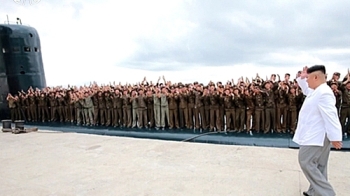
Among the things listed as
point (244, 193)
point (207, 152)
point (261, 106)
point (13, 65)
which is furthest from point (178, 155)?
point (13, 65)

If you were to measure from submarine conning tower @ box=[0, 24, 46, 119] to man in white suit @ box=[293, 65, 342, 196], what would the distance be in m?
14.4

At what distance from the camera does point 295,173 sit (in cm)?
473

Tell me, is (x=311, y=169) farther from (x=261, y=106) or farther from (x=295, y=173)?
(x=261, y=106)

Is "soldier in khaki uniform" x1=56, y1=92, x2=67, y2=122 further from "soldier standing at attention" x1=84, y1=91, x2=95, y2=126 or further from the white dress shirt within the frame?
the white dress shirt

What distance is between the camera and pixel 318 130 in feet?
10.6

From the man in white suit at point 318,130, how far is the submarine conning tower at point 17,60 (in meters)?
14.4

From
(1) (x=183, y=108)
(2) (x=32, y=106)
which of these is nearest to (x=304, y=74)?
(1) (x=183, y=108)

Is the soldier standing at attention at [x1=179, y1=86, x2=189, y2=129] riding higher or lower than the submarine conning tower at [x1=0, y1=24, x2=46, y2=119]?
lower

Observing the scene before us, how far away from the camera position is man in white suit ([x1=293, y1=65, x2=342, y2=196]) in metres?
3.13

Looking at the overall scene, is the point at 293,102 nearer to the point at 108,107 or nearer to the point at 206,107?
the point at 206,107

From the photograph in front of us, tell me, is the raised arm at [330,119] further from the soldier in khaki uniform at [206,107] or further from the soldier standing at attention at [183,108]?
the soldier standing at attention at [183,108]

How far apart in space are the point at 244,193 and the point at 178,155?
2408 mm

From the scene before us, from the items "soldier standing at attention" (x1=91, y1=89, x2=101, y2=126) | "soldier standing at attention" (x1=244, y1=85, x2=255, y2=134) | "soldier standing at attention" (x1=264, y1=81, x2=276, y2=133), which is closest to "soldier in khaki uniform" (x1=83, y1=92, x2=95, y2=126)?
"soldier standing at attention" (x1=91, y1=89, x2=101, y2=126)

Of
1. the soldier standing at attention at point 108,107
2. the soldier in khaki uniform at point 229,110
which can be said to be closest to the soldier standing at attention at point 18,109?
the soldier standing at attention at point 108,107
